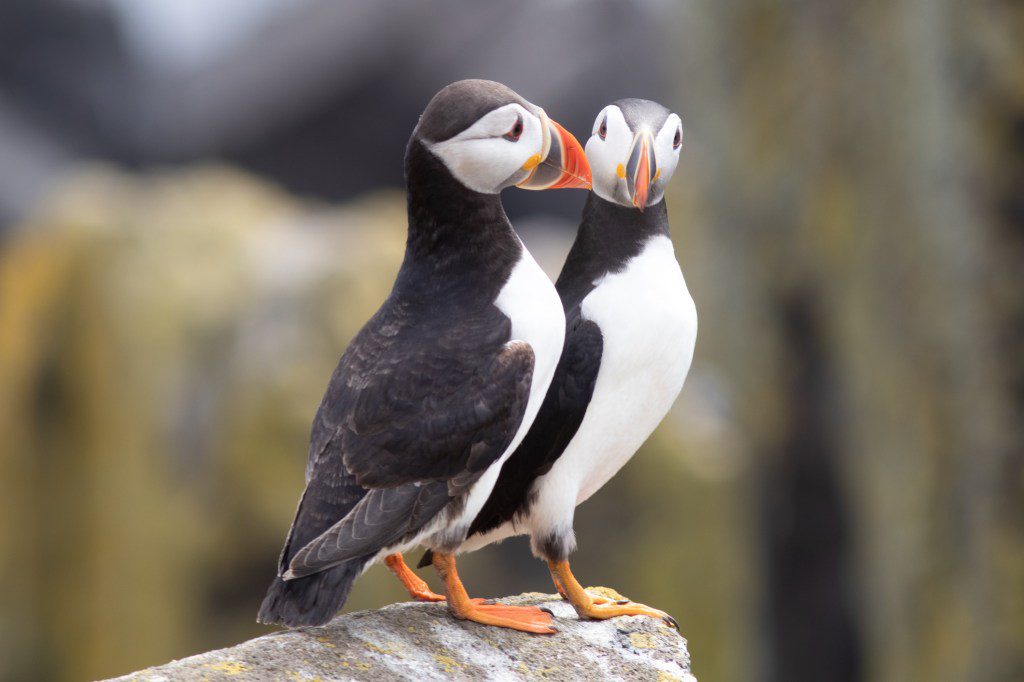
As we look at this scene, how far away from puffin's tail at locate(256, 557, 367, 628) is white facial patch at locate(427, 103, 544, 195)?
890mm

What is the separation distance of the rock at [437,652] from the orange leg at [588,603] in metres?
0.03

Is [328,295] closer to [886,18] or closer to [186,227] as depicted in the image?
[186,227]

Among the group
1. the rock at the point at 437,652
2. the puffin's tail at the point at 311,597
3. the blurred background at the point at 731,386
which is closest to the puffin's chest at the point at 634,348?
the rock at the point at 437,652

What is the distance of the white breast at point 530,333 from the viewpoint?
10.1 feet

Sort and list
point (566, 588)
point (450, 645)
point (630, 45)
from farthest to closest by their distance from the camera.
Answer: point (630, 45) < point (566, 588) < point (450, 645)

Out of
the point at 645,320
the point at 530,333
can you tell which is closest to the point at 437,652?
the point at 530,333

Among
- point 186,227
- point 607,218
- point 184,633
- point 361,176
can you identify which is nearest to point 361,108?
point 361,176

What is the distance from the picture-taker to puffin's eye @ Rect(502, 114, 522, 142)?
9.84ft

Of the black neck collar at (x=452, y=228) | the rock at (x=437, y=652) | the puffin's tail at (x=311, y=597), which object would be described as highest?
the black neck collar at (x=452, y=228)

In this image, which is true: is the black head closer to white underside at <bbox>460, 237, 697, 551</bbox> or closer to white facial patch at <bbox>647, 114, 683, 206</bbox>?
white facial patch at <bbox>647, 114, 683, 206</bbox>

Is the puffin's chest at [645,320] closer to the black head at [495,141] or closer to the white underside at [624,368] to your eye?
the white underside at [624,368]

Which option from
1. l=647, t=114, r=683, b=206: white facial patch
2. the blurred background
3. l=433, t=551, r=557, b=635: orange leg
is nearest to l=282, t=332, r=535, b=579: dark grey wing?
l=433, t=551, r=557, b=635: orange leg

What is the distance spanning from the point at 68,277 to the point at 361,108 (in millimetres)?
7277

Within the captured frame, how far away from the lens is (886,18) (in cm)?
1046
